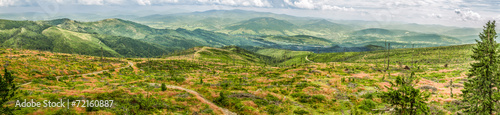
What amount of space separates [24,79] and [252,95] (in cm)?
5870

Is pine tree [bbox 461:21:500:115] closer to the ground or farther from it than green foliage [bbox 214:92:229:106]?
farther from it

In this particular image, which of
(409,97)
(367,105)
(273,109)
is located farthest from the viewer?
(367,105)

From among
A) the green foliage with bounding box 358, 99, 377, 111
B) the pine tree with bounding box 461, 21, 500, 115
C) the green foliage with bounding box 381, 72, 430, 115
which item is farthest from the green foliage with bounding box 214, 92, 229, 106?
the pine tree with bounding box 461, 21, 500, 115

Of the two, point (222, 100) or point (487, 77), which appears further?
point (222, 100)

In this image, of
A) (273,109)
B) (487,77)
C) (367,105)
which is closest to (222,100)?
(273,109)

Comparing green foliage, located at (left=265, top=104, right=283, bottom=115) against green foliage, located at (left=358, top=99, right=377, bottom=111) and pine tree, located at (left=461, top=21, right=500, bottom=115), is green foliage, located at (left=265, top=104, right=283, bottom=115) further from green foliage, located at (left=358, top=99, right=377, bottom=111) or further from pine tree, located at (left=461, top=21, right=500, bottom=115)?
pine tree, located at (left=461, top=21, right=500, bottom=115)

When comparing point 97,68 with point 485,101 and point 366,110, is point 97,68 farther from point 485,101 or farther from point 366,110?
point 485,101

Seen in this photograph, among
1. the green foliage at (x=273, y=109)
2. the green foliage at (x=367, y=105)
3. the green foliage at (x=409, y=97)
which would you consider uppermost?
the green foliage at (x=409, y=97)

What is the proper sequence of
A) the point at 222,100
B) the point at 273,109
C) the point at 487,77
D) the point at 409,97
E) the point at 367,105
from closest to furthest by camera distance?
the point at 409,97
the point at 487,77
the point at 273,109
the point at 367,105
the point at 222,100

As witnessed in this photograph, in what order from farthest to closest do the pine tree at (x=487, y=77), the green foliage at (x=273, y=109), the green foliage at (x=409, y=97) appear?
the green foliage at (x=273, y=109)
the pine tree at (x=487, y=77)
the green foliage at (x=409, y=97)

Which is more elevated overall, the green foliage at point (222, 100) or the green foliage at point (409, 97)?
the green foliage at point (409, 97)

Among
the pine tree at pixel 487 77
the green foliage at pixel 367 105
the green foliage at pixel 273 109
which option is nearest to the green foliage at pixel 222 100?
the green foliage at pixel 273 109

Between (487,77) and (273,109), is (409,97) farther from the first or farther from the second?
(273,109)

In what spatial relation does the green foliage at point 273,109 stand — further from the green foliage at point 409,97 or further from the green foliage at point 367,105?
the green foliage at point 409,97
